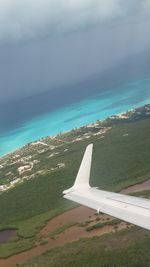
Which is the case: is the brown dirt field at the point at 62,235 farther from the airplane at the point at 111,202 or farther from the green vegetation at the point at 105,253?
the airplane at the point at 111,202

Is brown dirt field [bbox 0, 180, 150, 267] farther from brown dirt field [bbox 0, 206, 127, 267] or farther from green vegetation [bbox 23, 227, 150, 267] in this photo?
green vegetation [bbox 23, 227, 150, 267]

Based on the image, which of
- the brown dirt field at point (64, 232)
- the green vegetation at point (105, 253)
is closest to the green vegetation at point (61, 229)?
the brown dirt field at point (64, 232)

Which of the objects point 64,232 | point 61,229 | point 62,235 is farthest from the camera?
point 61,229

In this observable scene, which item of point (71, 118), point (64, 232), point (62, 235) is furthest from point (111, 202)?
→ point (71, 118)

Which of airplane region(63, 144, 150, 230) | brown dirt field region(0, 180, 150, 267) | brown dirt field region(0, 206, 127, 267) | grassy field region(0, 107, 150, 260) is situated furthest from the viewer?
grassy field region(0, 107, 150, 260)

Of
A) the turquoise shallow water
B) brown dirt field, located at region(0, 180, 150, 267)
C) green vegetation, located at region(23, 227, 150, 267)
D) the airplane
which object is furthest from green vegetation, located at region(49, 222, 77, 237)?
the turquoise shallow water

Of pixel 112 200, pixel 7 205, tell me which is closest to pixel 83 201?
pixel 112 200

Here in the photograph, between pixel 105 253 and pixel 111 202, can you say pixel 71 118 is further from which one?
pixel 111 202
